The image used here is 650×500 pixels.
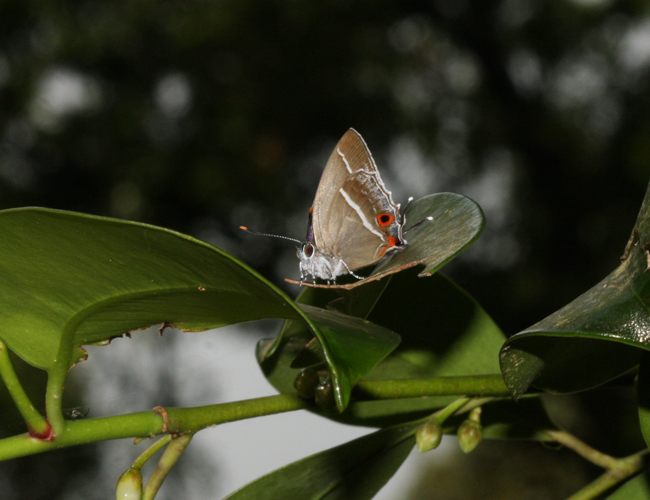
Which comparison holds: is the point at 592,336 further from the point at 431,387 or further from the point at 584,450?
the point at 584,450

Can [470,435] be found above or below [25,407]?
below

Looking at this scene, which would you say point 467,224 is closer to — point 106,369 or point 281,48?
point 106,369

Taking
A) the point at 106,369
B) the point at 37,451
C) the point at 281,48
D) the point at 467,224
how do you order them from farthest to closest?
the point at 281,48, the point at 106,369, the point at 467,224, the point at 37,451

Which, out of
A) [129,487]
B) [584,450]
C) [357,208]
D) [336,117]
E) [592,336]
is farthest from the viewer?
[336,117]

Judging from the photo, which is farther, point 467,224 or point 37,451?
point 467,224

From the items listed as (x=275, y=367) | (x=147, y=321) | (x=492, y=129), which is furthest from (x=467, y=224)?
(x=492, y=129)

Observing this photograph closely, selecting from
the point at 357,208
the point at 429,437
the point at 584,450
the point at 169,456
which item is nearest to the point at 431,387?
the point at 429,437

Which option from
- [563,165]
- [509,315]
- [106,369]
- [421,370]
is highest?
[421,370]

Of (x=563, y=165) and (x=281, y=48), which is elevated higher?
(x=281, y=48)
